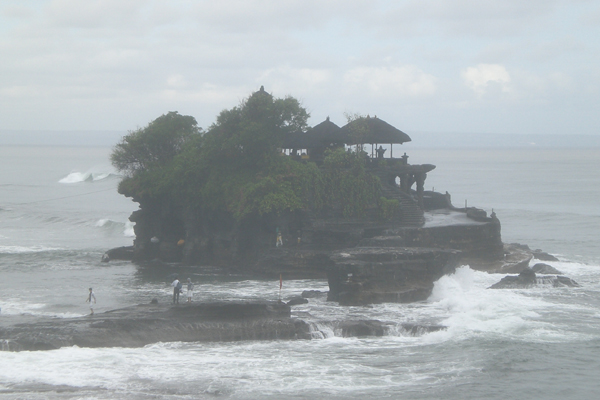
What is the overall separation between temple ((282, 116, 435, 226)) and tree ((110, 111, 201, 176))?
7553mm

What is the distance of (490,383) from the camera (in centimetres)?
2055

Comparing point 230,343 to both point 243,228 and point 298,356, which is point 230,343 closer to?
point 298,356

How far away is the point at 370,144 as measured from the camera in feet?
132

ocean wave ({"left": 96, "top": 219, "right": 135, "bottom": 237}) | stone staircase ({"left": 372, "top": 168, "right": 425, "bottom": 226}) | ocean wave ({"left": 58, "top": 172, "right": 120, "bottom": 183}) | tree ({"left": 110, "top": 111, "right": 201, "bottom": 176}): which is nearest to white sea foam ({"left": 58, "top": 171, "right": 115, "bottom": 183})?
ocean wave ({"left": 58, "top": 172, "right": 120, "bottom": 183})

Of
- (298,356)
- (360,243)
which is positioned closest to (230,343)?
(298,356)

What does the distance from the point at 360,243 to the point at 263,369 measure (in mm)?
13365

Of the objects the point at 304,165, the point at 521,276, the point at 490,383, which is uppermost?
the point at 304,165

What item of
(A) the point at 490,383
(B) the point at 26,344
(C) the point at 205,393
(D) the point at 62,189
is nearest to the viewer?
(C) the point at 205,393

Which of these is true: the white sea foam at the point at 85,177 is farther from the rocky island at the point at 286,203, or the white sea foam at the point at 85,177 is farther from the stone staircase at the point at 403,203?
the stone staircase at the point at 403,203

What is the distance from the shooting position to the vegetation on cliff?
35.8 metres

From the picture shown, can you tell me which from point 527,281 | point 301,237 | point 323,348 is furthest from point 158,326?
point 527,281

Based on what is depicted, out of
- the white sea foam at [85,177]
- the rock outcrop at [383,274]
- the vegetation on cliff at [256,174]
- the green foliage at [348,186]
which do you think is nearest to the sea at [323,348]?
the rock outcrop at [383,274]

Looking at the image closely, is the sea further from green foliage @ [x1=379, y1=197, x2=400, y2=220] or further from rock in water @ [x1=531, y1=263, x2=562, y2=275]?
green foliage @ [x1=379, y1=197, x2=400, y2=220]

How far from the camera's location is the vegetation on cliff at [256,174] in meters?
35.8
